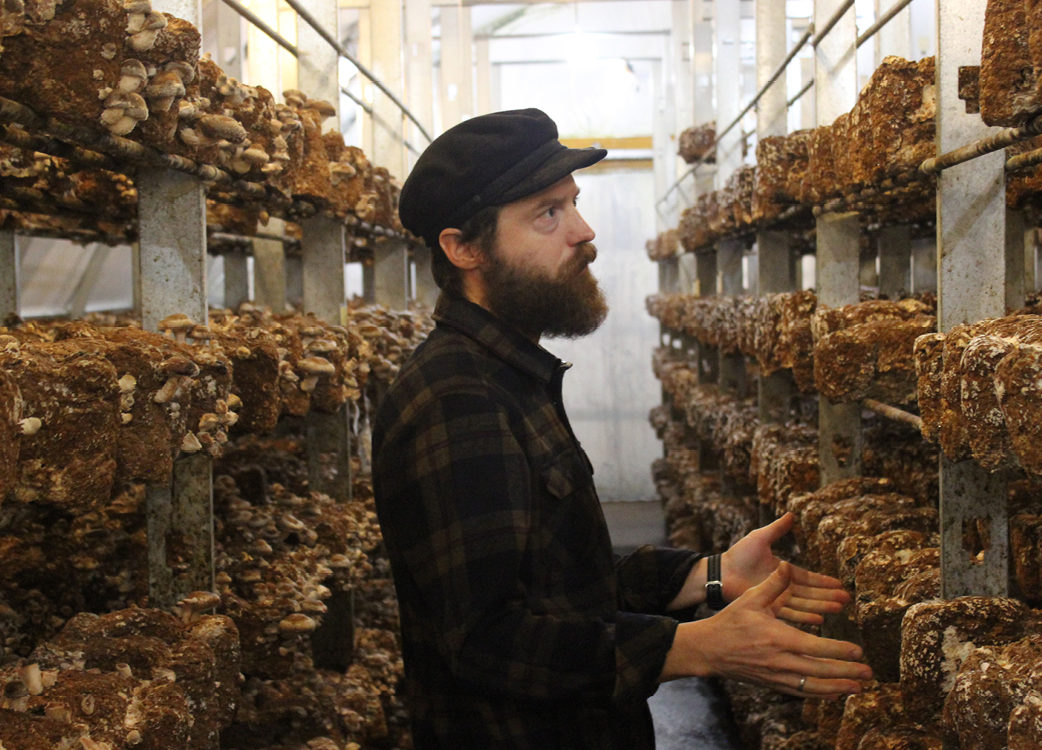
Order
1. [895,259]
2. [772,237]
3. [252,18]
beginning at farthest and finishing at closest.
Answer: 1. [772,237]
2. [895,259]
3. [252,18]

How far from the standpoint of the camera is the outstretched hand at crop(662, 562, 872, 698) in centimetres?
169

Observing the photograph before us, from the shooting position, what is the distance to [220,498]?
3.77 m

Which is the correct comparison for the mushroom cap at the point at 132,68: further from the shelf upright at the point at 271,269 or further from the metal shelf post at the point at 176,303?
the shelf upright at the point at 271,269

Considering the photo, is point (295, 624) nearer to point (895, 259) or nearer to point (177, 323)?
point (177, 323)

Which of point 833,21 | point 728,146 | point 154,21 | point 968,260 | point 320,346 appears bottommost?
point 320,346

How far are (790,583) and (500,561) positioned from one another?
60 centimetres

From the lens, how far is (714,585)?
2254mm

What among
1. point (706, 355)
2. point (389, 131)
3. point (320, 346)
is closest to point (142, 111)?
point (320, 346)

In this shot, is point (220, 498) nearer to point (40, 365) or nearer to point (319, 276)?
point (319, 276)

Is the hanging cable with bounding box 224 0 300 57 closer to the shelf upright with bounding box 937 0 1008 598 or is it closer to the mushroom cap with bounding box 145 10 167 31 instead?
the mushroom cap with bounding box 145 10 167 31

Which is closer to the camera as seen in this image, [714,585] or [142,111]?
[142,111]

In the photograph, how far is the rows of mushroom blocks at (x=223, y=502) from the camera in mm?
1794

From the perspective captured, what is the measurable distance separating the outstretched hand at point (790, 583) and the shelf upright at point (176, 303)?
4.08 feet

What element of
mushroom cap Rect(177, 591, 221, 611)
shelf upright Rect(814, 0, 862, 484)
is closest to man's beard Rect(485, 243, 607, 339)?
mushroom cap Rect(177, 591, 221, 611)
